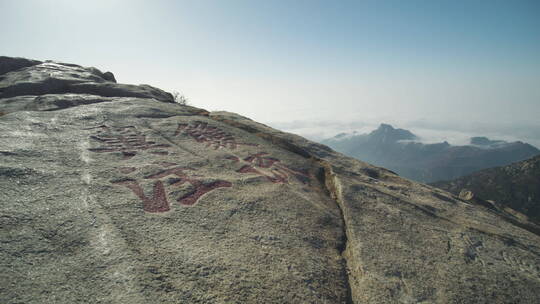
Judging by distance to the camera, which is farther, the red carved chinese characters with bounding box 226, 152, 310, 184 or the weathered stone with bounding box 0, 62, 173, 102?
the weathered stone with bounding box 0, 62, 173, 102

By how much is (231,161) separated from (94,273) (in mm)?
4111

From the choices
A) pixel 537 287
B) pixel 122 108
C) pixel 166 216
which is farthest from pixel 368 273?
pixel 122 108

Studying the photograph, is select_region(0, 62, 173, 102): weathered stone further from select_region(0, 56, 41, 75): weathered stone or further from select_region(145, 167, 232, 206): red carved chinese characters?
select_region(145, 167, 232, 206): red carved chinese characters

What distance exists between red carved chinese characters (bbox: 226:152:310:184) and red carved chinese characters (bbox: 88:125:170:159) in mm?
2020

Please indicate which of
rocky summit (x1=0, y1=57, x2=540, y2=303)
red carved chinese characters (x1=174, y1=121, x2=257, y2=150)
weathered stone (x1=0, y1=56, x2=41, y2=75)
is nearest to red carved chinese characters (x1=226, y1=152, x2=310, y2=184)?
rocky summit (x1=0, y1=57, x2=540, y2=303)

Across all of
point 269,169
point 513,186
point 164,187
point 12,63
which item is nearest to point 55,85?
point 12,63

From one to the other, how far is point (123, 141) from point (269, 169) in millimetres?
3771

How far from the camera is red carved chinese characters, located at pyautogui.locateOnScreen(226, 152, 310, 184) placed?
6.35 m

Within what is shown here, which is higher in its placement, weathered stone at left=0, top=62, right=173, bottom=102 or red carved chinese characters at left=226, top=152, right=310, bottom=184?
weathered stone at left=0, top=62, right=173, bottom=102

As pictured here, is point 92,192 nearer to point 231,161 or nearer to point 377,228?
point 231,161

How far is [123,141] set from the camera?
6.71m

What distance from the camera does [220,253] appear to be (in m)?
3.57

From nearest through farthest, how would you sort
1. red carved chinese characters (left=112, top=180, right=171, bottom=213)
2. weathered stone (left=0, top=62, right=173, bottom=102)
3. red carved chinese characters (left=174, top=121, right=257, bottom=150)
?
red carved chinese characters (left=112, top=180, right=171, bottom=213), red carved chinese characters (left=174, top=121, right=257, bottom=150), weathered stone (left=0, top=62, right=173, bottom=102)

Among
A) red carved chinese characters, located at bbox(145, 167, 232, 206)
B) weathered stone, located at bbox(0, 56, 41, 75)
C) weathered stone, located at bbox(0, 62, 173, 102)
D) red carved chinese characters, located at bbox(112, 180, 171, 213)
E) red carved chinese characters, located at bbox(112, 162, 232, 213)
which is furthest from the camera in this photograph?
weathered stone, located at bbox(0, 56, 41, 75)
